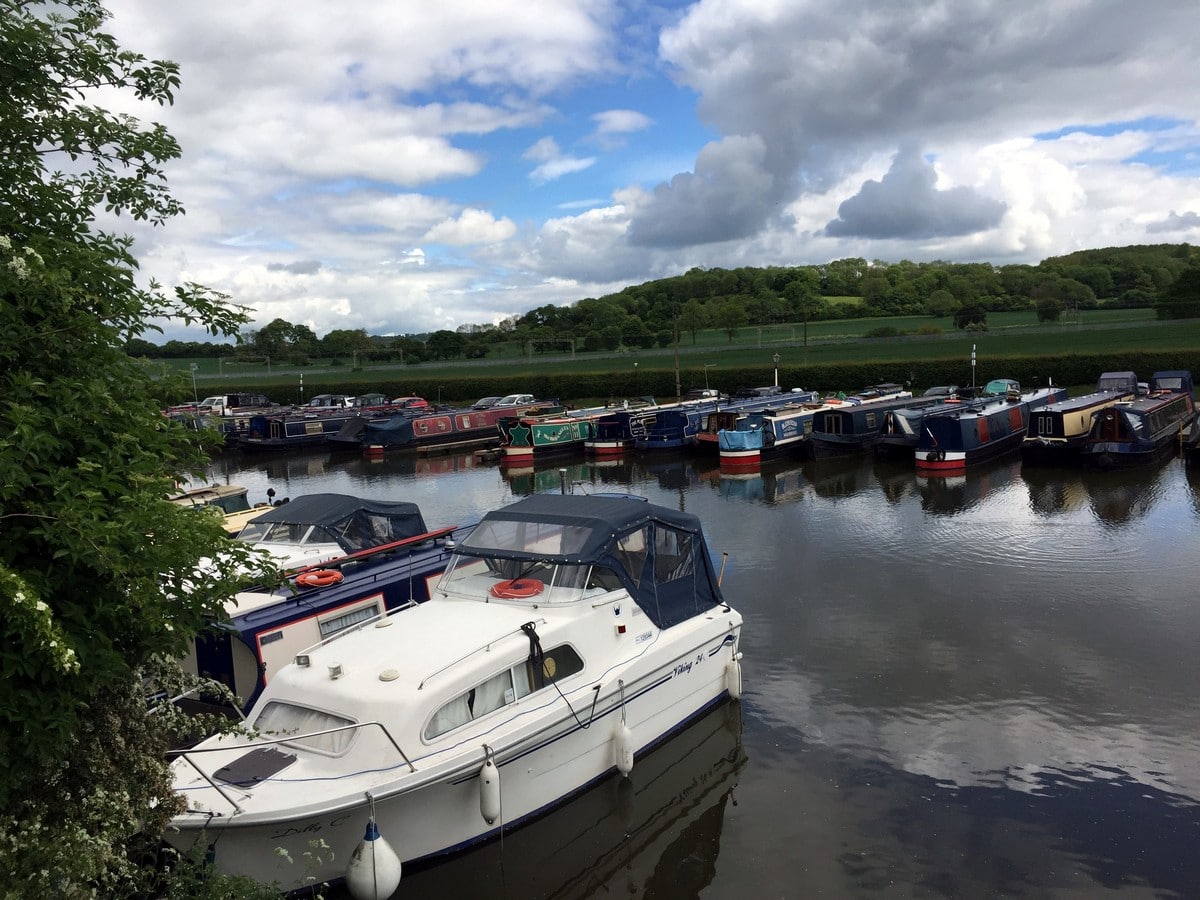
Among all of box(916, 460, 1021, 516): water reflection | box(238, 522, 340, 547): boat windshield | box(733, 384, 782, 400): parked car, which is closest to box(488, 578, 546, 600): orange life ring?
box(238, 522, 340, 547): boat windshield

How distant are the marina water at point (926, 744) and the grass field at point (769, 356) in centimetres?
3999

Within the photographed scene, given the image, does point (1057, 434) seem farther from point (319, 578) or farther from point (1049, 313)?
point (1049, 313)

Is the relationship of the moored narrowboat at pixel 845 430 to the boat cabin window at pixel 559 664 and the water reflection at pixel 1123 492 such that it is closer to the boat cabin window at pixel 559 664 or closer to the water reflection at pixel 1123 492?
the water reflection at pixel 1123 492

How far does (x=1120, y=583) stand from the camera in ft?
60.2

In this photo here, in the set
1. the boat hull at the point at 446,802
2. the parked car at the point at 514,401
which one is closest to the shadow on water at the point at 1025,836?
the boat hull at the point at 446,802

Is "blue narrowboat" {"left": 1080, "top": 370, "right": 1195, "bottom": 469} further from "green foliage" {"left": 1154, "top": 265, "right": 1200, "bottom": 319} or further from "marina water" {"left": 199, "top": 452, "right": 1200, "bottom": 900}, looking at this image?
"green foliage" {"left": 1154, "top": 265, "right": 1200, "bottom": 319}

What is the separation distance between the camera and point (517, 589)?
38.0 ft

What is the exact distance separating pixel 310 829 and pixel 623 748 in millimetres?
3928

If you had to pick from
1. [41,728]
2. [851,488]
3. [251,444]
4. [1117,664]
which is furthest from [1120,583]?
[251,444]

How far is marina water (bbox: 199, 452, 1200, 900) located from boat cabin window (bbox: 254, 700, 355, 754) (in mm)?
1635

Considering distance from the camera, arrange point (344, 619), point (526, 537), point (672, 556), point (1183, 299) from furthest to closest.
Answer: point (1183, 299), point (344, 619), point (672, 556), point (526, 537)

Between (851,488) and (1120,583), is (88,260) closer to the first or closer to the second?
(1120,583)

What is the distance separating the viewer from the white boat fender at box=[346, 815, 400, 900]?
8.01 metres

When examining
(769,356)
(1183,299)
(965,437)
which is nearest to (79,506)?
(965,437)
